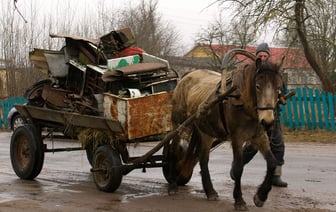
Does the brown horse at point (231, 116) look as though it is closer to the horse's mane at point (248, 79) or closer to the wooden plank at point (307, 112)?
the horse's mane at point (248, 79)

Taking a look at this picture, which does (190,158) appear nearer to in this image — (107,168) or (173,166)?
(173,166)

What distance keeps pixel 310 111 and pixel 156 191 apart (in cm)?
1211

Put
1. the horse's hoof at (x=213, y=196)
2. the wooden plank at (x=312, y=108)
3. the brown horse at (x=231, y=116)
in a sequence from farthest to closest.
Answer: the wooden plank at (x=312, y=108), the horse's hoof at (x=213, y=196), the brown horse at (x=231, y=116)

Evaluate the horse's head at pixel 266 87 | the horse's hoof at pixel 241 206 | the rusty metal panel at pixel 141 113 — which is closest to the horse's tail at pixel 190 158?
the rusty metal panel at pixel 141 113

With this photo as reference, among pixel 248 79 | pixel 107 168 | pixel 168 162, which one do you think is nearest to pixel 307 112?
pixel 168 162

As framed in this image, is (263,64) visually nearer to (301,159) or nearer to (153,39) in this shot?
(301,159)

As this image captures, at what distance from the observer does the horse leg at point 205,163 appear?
7685 mm

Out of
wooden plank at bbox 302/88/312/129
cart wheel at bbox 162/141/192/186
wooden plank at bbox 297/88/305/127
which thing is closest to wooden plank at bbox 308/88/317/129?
wooden plank at bbox 302/88/312/129

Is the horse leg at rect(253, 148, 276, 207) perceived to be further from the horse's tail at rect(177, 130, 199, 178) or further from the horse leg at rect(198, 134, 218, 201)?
the horse's tail at rect(177, 130, 199, 178)

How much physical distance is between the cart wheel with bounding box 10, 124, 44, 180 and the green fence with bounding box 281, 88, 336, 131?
462 inches

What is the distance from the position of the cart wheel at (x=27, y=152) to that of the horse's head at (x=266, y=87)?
4632 millimetres

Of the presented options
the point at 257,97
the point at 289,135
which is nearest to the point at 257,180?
the point at 257,97

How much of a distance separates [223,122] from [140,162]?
1.58 m

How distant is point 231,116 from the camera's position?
6848mm
